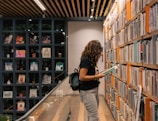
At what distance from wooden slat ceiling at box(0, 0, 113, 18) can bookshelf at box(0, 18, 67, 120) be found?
47 centimetres

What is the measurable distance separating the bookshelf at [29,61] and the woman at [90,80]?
6350 millimetres

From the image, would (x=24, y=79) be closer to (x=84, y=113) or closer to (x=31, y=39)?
(x=31, y=39)

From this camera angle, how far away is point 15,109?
33.9ft

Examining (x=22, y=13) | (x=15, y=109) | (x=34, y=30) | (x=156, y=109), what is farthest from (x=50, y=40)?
(x=156, y=109)

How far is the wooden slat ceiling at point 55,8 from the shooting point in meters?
7.96

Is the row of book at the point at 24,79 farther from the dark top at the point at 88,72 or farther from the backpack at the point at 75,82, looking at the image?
the dark top at the point at 88,72

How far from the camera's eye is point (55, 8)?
882 cm

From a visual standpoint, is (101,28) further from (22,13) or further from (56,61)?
(22,13)

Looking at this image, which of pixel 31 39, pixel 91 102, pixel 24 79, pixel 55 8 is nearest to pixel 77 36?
pixel 31 39

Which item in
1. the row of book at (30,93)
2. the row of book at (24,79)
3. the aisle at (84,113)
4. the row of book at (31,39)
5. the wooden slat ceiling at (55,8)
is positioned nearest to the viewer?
the aisle at (84,113)

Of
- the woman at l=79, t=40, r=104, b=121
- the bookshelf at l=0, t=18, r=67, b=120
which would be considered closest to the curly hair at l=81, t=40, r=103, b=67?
the woman at l=79, t=40, r=104, b=121

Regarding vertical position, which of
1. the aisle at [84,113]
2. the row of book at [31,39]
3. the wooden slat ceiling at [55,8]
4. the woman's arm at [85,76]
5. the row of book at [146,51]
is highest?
the wooden slat ceiling at [55,8]

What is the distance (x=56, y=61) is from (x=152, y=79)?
26.0ft

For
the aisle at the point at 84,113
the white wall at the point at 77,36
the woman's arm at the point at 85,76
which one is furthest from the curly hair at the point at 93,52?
the white wall at the point at 77,36
